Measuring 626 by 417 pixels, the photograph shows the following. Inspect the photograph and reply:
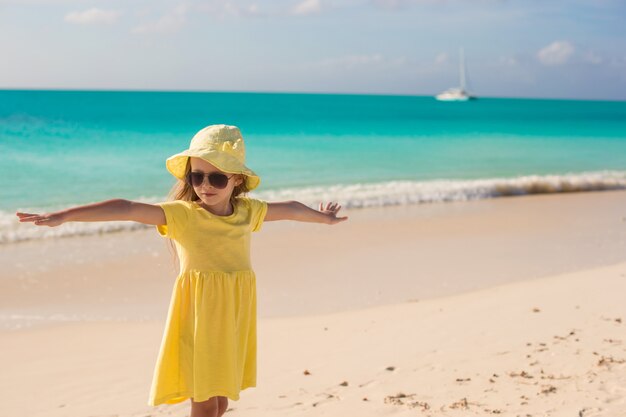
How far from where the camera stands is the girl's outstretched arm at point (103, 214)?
273cm

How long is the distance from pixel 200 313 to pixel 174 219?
0.41 meters

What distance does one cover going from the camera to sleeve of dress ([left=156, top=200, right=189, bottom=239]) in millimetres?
3066

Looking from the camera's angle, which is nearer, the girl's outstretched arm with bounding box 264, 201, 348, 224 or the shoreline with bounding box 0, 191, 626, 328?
the girl's outstretched arm with bounding box 264, 201, 348, 224

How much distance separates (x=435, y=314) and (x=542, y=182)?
1335 centimetres

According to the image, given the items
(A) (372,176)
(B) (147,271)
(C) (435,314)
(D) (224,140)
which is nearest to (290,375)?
(C) (435,314)

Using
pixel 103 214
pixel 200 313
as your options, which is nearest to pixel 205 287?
pixel 200 313

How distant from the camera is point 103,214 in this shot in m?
2.86

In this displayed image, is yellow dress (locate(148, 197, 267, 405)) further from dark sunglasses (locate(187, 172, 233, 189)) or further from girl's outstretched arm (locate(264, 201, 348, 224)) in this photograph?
girl's outstretched arm (locate(264, 201, 348, 224))

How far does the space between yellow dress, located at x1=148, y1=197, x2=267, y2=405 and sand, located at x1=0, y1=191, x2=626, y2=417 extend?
4.89ft

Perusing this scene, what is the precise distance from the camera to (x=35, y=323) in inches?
275

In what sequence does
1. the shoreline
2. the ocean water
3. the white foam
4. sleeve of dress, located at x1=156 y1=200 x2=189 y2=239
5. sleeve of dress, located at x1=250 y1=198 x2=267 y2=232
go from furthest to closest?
the ocean water, the white foam, the shoreline, sleeve of dress, located at x1=250 y1=198 x2=267 y2=232, sleeve of dress, located at x1=156 y1=200 x2=189 y2=239

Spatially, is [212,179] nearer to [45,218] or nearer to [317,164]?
[45,218]

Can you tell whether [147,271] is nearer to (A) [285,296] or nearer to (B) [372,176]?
(A) [285,296]

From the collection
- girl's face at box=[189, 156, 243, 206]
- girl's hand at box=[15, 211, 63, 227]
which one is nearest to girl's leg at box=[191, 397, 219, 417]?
girl's face at box=[189, 156, 243, 206]
